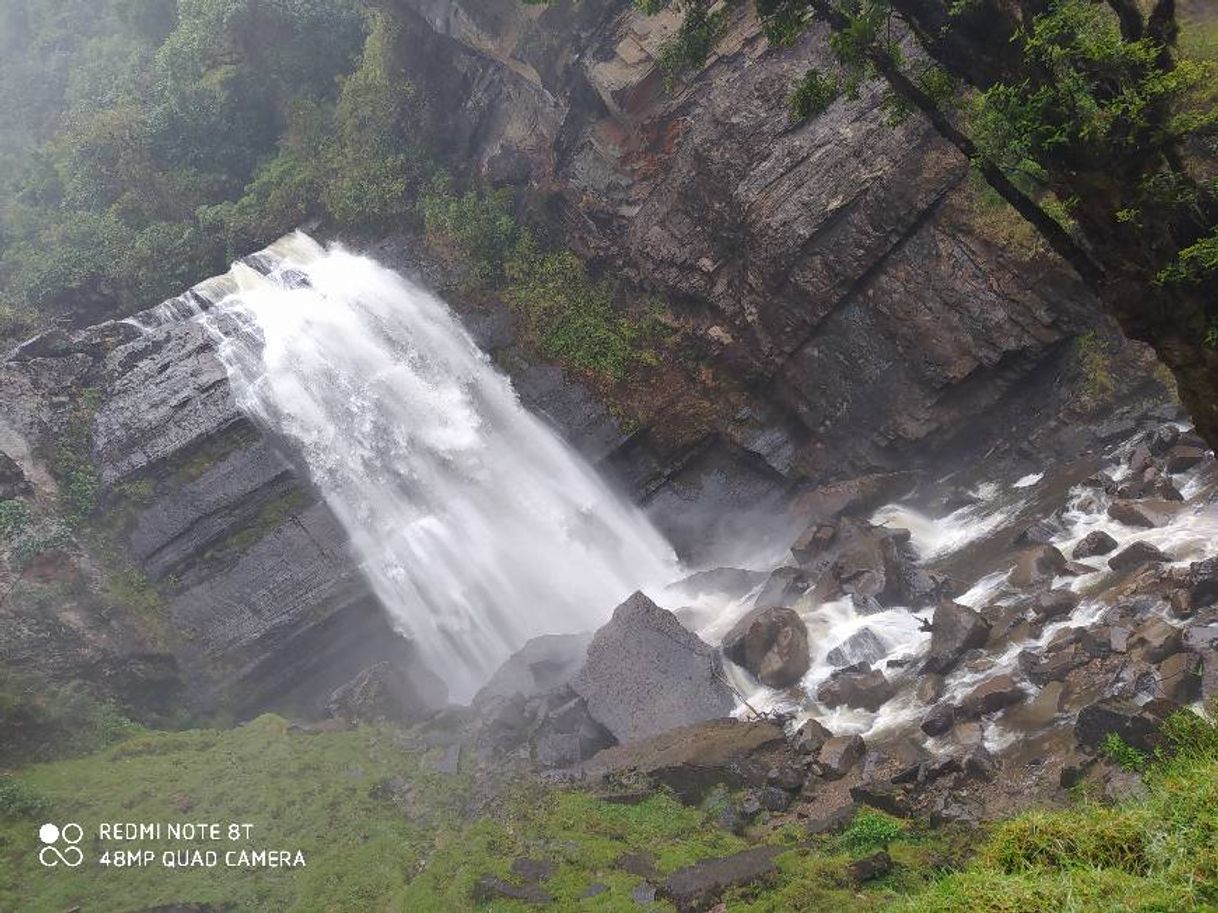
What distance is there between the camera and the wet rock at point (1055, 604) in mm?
13234

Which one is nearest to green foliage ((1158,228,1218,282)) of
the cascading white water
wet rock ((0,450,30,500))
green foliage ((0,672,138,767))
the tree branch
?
the tree branch

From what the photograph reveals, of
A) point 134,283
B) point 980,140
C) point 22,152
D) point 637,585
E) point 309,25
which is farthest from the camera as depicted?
point 22,152

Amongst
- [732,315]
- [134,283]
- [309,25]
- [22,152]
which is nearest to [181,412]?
[134,283]

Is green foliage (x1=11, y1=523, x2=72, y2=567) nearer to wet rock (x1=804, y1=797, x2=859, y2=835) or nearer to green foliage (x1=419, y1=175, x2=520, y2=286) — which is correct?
green foliage (x1=419, y1=175, x2=520, y2=286)

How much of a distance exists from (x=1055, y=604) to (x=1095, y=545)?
1.97m

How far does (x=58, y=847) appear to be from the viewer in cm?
1370

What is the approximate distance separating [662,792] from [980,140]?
966 centimetres

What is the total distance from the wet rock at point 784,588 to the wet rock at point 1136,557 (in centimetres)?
602

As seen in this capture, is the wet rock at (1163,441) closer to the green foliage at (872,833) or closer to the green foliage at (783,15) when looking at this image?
the green foliage at (872,833)

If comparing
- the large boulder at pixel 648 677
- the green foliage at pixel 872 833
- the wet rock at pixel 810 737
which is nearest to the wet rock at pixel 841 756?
the wet rock at pixel 810 737

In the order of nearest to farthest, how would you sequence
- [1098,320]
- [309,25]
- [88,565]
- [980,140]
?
[980,140], [1098,320], [88,565], [309,25]

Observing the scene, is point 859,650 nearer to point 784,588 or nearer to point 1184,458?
point 784,588

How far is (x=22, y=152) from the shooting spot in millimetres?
38438

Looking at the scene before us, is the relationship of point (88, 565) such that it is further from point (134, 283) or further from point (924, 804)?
point (924, 804)
